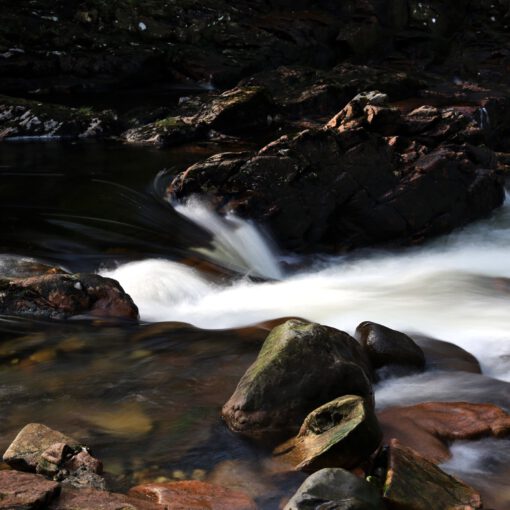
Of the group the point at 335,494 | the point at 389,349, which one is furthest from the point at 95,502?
the point at 389,349

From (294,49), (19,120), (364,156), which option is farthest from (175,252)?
(294,49)

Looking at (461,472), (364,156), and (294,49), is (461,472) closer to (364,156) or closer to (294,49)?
(364,156)

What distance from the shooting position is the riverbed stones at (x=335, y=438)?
404 cm

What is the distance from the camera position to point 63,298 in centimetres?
685

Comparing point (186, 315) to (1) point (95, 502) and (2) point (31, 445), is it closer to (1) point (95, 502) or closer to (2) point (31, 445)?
(2) point (31, 445)

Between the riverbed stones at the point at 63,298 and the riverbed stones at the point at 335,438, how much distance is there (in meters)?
3.16

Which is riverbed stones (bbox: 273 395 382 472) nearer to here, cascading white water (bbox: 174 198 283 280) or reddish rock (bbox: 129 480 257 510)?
reddish rock (bbox: 129 480 257 510)

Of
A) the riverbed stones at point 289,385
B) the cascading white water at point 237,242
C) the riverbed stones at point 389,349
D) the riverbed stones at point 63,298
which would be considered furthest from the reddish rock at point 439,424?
the cascading white water at point 237,242

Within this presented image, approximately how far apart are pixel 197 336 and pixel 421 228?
5.55 m

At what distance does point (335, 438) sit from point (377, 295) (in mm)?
4704

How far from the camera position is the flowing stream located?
14.6 ft

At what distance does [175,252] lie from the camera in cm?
920

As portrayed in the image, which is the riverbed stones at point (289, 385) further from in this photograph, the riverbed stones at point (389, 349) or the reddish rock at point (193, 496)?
the riverbed stones at point (389, 349)

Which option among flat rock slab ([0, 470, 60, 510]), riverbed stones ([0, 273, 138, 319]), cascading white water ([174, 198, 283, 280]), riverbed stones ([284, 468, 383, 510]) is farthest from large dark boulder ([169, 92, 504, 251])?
flat rock slab ([0, 470, 60, 510])
